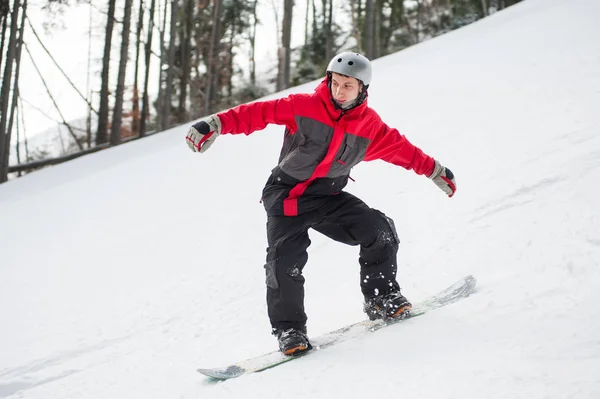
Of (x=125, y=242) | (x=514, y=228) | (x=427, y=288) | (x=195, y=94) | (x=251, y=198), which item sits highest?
(x=195, y=94)

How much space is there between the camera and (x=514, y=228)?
3678 millimetres

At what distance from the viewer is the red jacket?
2811 mm

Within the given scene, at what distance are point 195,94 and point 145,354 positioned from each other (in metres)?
19.1

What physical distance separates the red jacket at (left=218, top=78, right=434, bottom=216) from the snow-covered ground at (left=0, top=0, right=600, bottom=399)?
80 centimetres

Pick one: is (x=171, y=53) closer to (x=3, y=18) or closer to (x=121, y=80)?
(x=121, y=80)

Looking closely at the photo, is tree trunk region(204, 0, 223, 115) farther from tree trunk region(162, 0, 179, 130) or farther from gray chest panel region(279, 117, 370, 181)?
gray chest panel region(279, 117, 370, 181)

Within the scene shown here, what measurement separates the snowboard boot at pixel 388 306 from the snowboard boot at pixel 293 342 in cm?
44

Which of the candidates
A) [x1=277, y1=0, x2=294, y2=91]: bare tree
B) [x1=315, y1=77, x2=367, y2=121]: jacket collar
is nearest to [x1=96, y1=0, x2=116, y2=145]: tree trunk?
[x1=277, y1=0, x2=294, y2=91]: bare tree

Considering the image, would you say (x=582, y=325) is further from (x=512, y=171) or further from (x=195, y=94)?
(x=195, y=94)

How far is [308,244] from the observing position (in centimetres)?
301

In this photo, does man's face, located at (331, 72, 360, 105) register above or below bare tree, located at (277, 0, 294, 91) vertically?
below

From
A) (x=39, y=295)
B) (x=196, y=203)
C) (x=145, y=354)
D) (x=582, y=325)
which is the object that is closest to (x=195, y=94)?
(x=196, y=203)

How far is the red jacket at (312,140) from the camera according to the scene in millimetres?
2811

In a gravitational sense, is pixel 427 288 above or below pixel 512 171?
below
